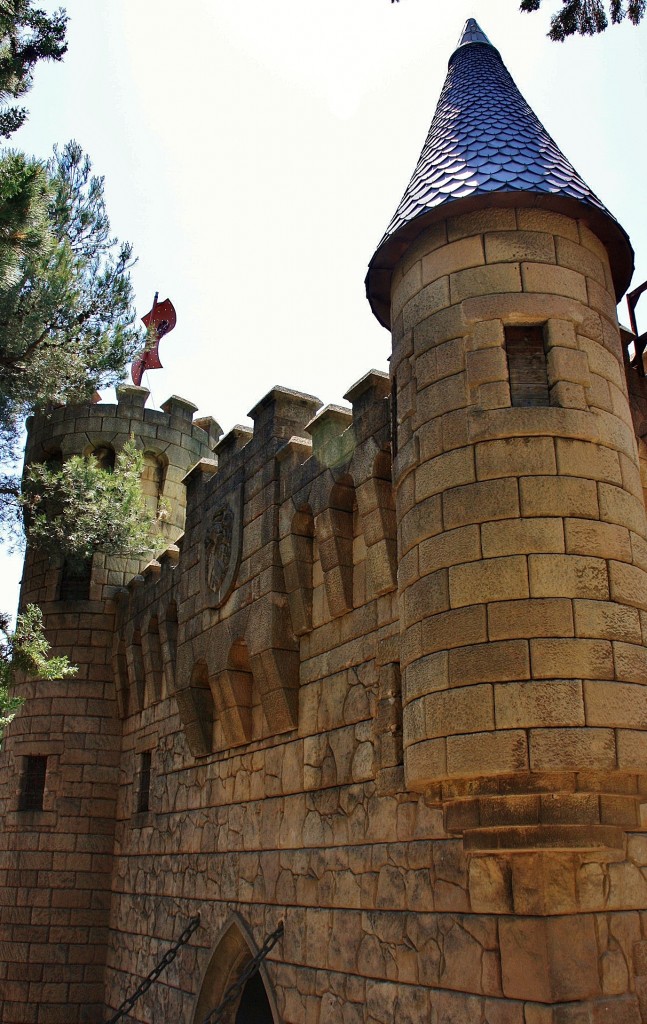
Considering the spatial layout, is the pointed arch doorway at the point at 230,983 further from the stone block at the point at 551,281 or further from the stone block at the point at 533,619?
the stone block at the point at 551,281

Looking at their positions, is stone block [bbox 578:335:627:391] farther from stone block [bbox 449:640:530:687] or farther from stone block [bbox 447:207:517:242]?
stone block [bbox 449:640:530:687]

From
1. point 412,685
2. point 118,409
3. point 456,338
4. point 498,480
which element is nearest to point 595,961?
point 412,685

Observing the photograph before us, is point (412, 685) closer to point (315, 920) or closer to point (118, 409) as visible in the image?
point (315, 920)

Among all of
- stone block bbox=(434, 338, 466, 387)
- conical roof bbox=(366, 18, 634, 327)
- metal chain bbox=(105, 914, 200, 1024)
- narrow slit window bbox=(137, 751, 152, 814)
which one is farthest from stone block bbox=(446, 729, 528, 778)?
narrow slit window bbox=(137, 751, 152, 814)

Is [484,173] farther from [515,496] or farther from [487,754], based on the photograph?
[487,754]

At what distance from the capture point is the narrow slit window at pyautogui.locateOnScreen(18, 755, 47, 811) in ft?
42.5

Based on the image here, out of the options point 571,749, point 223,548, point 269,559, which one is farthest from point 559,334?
point 223,548

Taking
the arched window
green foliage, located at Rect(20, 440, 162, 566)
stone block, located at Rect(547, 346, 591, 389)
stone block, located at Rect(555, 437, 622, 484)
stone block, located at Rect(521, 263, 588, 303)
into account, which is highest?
the arched window

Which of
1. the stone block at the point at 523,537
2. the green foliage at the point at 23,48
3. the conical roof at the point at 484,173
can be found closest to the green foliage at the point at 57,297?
the green foliage at the point at 23,48

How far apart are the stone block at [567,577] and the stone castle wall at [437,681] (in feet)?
0.05

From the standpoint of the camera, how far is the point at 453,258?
6.36 meters

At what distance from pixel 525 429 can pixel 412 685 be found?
1737 mm

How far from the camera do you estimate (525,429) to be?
5711 millimetres

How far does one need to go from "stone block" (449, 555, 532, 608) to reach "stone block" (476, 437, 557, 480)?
56 cm
